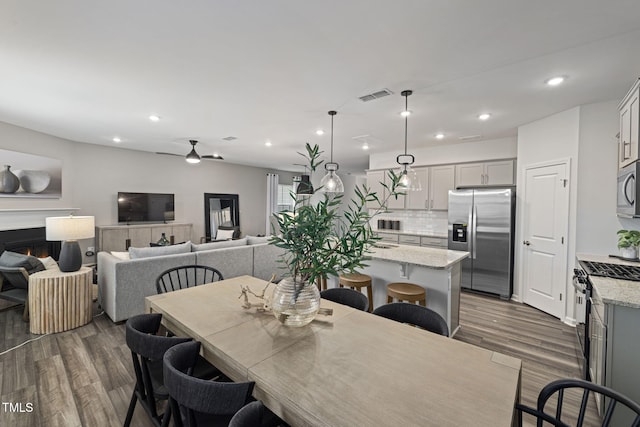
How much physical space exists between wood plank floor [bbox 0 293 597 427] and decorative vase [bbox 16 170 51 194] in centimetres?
185

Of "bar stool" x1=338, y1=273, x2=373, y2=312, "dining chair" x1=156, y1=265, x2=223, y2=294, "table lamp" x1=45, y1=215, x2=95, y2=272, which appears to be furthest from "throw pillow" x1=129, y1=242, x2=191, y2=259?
"bar stool" x1=338, y1=273, x2=373, y2=312

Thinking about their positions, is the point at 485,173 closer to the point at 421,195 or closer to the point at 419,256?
the point at 421,195

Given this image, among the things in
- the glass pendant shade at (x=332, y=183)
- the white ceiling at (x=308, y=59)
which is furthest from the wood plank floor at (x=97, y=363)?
the white ceiling at (x=308, y=59)

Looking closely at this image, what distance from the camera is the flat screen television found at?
19.7 ft

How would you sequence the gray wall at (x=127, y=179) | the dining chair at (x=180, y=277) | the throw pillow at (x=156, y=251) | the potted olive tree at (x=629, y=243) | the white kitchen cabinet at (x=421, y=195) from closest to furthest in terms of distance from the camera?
the dining chair at (x=180, y=277)
the potted olive tree at (x=629, y=243)
the throw pillow at (x=156, y=251)
the gray wall at (x=127, y=179)
the white kitchen cabinet at (x=421, y=195)

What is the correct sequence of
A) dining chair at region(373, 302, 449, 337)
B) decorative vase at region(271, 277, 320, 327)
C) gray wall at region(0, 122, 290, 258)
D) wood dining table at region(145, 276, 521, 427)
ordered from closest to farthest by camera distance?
wood dining table at region(145, 276, 521, 427), decorative vase at region(271, 277, 320, 327), dining chair at region(373, 302, 449, 337), gray wall at region(0, 122, 290, 258)

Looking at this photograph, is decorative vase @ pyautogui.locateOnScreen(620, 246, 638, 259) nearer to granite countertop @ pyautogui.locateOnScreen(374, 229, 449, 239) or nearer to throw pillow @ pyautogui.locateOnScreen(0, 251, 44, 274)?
granite countertop @ pyautogui.locateOnScreen(374, 229, 449, 239)

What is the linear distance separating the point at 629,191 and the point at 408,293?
202cm

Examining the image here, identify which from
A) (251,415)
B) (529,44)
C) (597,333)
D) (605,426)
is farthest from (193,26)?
(597,333)

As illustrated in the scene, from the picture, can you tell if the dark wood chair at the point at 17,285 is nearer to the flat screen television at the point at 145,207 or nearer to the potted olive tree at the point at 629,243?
the flat screen television at the point at 145,207

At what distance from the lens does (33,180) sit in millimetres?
4406

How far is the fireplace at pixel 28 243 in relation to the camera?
12.8 feet

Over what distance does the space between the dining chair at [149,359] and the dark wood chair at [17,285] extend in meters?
2.68

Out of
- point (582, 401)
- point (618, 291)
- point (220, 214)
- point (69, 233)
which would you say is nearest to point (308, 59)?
point (582, 401)
